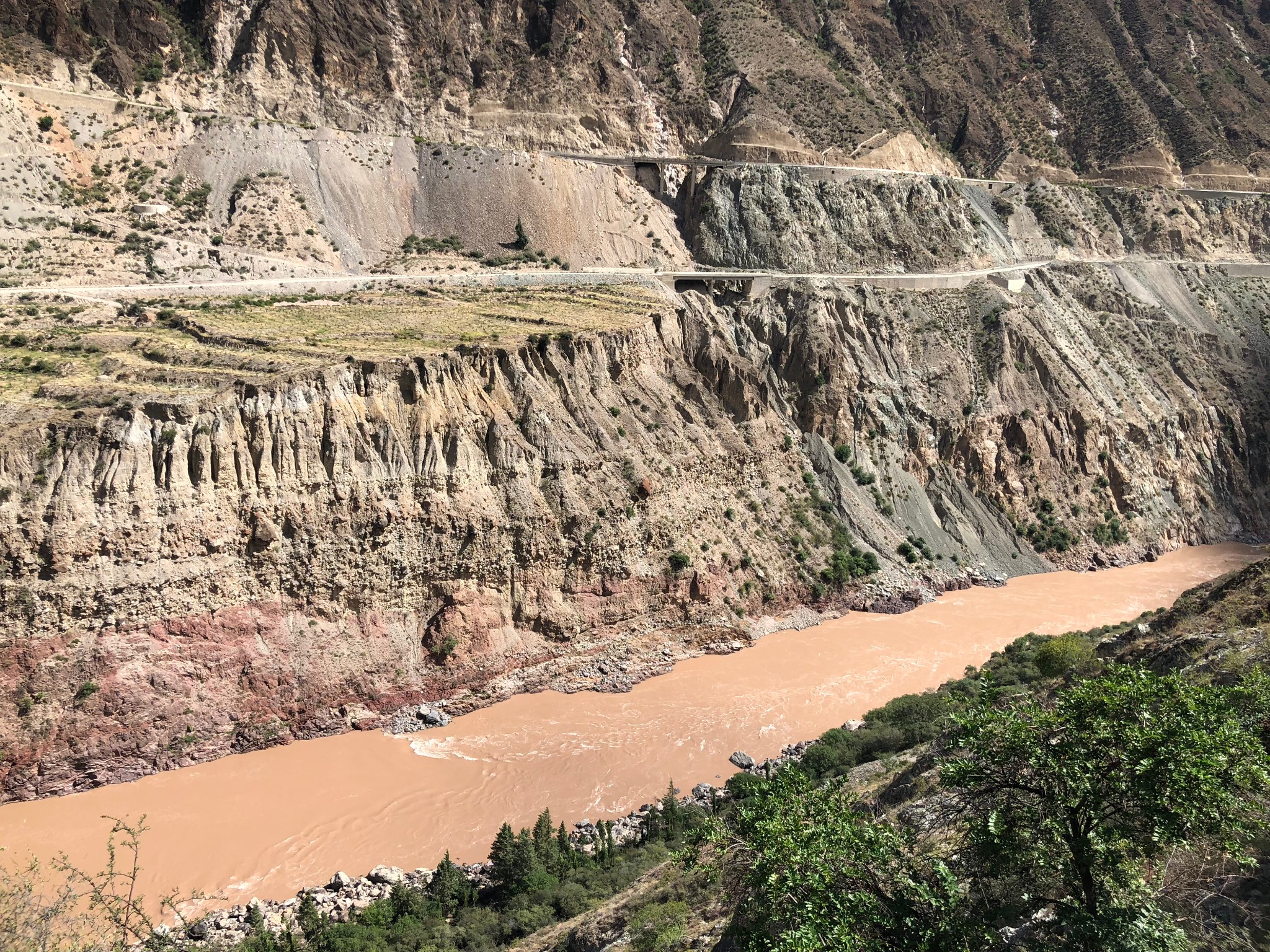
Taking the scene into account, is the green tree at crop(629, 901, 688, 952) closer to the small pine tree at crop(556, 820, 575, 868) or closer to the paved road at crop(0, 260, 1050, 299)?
the small pine tree at crop(556, 820, 575, 868)

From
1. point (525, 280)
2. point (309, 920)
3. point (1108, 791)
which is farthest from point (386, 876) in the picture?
point (525, 280)

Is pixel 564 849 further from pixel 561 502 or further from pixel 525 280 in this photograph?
pixel 525 280

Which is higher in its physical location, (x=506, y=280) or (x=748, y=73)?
(x=748, y=73)

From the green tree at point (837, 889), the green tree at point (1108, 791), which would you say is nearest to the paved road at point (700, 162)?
the green tree at point (837, 889)

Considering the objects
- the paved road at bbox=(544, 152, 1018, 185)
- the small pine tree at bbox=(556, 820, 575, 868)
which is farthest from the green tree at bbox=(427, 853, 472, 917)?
the paved road at bbox=(544, 152, 1018, 185)

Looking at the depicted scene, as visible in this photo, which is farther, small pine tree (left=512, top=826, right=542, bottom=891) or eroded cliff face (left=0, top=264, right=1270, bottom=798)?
eroded cliff face (left=0, top=264, right=1270, bottom=798)

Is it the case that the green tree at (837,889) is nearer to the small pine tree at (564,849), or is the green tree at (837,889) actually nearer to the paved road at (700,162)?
the small pine tree at (564,849)

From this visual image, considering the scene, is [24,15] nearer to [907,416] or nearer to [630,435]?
[630,435]
